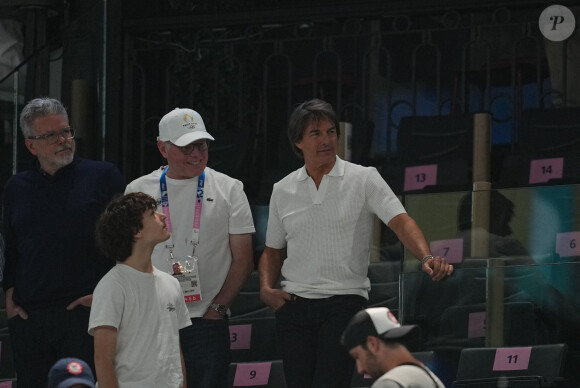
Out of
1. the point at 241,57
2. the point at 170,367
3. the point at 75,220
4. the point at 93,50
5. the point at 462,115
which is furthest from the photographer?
the point at 241,57

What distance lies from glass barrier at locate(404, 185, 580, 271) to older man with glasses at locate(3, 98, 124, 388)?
1.34 meters

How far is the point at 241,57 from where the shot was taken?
32.6ft

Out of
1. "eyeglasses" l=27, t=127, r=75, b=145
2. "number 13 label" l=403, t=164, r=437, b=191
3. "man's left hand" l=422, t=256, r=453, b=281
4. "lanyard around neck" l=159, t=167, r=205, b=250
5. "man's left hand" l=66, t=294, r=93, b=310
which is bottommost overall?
"man's left hand" l=66, t=294, r=93, b=310

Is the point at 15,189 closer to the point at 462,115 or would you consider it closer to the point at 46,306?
the point at 46,306

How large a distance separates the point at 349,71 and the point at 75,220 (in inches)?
194

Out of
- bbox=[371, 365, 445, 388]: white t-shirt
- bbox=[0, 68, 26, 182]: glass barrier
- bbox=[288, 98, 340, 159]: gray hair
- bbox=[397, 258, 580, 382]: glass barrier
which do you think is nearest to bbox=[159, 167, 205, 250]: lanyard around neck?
bbox=[288, 98, 340, 159]: gray hair

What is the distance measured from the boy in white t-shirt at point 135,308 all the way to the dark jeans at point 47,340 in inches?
22.3

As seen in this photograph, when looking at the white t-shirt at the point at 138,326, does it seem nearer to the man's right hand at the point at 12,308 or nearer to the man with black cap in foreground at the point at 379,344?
the man's right hand at the point at 12,308

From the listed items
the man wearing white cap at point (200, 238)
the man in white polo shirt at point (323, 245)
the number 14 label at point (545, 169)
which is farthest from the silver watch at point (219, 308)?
the number 14 label at point (545, 169)

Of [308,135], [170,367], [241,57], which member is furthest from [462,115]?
[170,367]

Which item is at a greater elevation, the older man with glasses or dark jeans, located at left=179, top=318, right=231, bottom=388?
the older man with glasses

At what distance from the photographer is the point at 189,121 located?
5.75m

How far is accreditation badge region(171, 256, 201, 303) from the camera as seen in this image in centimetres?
554

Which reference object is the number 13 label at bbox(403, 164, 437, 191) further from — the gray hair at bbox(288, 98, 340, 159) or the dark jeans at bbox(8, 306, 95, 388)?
the dark jeans at bbox(8, 306, 95, 388)
